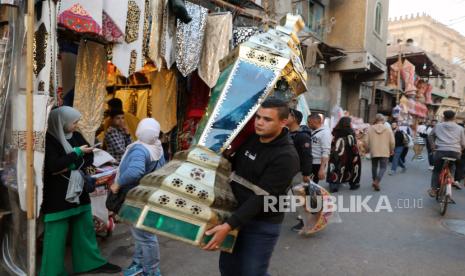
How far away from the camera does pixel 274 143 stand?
245 cm

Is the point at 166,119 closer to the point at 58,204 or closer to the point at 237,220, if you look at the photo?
the point at 58,204

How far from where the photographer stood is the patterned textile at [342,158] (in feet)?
25.8

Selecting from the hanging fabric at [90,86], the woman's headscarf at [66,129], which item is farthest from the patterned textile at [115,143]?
the woman's headscarf at [66,129]

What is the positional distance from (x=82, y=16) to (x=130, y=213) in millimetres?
2908

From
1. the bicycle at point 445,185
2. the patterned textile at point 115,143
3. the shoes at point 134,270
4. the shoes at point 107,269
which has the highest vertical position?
the patterned textile at point 115,143

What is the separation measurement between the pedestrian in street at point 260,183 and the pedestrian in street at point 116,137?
114 inches

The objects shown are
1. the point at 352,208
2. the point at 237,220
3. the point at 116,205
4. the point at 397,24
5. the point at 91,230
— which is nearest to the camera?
the point at 237,220

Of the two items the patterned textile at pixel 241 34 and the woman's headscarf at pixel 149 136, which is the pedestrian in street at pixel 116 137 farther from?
A: the patterned textile at pixel 241 34

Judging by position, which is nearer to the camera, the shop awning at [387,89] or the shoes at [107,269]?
the shoes at [107,269]

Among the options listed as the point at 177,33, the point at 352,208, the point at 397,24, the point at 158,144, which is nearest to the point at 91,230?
the point at 158,144

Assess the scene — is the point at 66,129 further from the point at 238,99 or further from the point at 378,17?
the point at 378,17

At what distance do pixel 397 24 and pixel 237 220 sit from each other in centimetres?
4680

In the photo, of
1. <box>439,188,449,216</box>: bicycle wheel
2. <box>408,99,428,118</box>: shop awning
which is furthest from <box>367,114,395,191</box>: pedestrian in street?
<box>408,99,428,118</box>: shop awning

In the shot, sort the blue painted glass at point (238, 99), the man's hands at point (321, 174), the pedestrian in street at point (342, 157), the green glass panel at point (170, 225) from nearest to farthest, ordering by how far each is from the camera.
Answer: the green glass panel at point (170, 225) < the blue painted glass at point (238, 99) < the man's hands at point (321, 174) < the pedestrian in street at point (342, 157)
